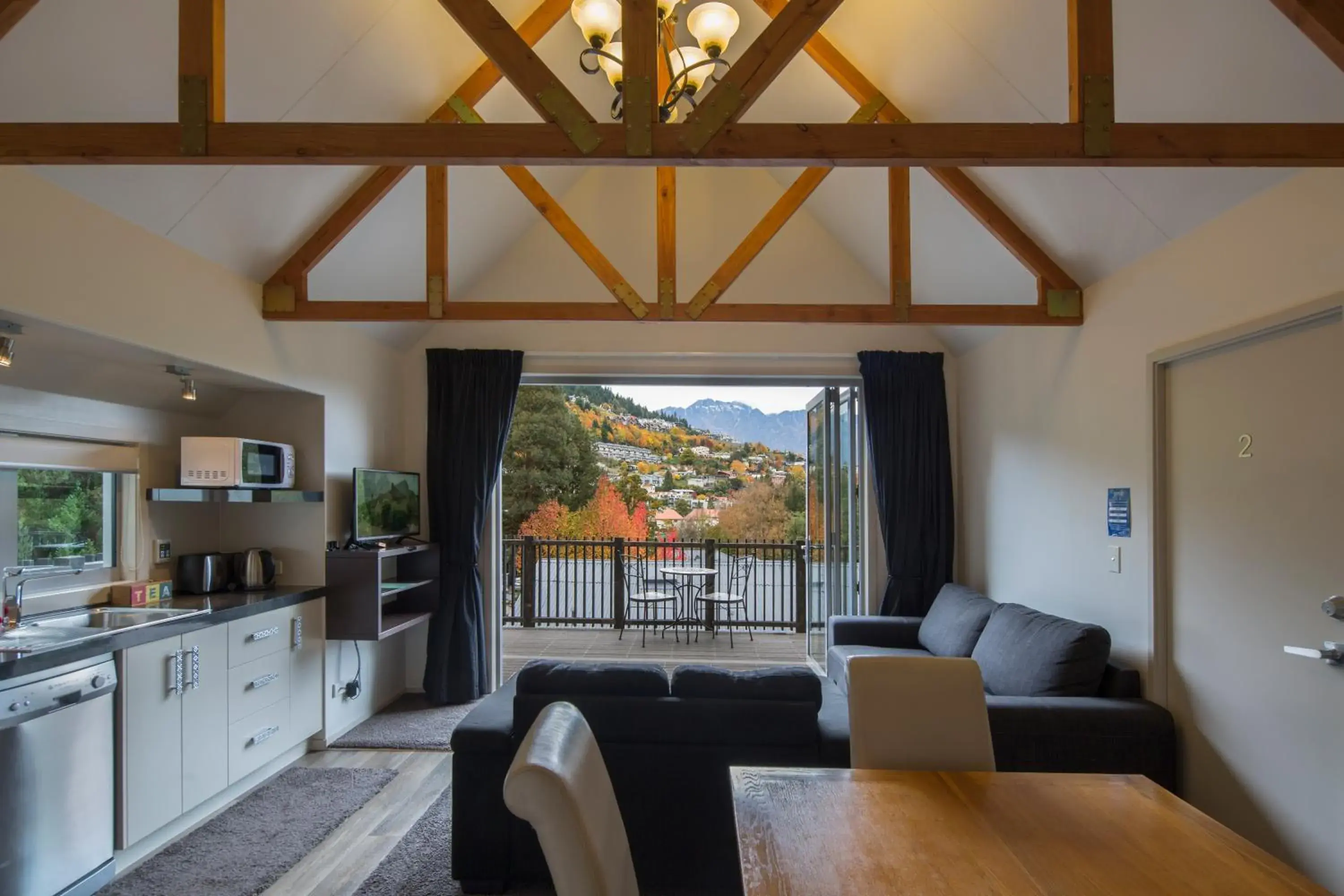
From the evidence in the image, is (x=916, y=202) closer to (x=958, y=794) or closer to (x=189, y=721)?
(x=958, y=794)

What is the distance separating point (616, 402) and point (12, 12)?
33.1ft

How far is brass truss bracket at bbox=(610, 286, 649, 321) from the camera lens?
3.93 m

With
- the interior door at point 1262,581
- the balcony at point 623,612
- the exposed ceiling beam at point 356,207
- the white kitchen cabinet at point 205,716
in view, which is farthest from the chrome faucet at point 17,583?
the interior door at point 1262,581

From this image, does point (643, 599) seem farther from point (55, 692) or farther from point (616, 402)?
point (616, 402)

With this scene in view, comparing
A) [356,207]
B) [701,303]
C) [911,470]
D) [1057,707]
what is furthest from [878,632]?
[356,207]

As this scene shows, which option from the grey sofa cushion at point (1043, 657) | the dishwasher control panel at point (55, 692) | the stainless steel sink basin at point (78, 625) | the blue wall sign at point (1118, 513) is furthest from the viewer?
the blue wall sign at point (1118, 513)

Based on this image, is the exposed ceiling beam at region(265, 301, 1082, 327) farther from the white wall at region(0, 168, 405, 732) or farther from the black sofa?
the black sofa

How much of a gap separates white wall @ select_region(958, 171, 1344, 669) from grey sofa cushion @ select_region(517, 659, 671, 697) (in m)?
2.05

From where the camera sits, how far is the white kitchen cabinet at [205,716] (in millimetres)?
3125

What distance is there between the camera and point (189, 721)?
10.3ft

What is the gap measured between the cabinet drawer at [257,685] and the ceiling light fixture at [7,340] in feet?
5.18

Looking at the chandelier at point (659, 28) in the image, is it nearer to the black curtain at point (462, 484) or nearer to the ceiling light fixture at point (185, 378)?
the ceiling light fixture at point (185, 378)

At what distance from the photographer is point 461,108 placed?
4.04 m

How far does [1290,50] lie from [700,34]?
1952mm
